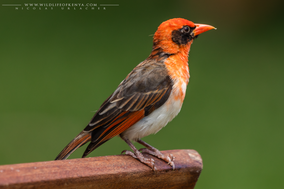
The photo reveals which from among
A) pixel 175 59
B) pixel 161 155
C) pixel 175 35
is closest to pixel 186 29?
pixel 175 35

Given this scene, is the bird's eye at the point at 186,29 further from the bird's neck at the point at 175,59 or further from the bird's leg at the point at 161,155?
the bird's leg at the point at 161,155

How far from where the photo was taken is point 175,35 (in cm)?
273

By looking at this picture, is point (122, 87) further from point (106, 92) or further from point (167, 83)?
point (106, 92)

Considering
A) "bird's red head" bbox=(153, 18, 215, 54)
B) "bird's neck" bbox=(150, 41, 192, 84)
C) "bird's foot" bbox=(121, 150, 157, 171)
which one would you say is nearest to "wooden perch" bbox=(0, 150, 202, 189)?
"bird's foot" bbox=(121, 150, 157, 171)

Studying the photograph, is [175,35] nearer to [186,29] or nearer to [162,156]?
[186,29]

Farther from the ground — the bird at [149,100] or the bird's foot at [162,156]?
the bird at [149,100]

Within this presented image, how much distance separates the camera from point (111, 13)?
7051mm

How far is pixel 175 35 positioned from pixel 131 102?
1.99 ft

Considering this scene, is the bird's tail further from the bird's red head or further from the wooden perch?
the bird's red head

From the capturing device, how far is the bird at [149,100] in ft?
8.06

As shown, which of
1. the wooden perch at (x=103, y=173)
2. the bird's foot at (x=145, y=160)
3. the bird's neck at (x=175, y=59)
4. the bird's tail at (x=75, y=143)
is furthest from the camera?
the bird's neck at (x=175, y=59)

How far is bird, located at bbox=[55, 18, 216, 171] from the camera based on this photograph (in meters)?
2.46

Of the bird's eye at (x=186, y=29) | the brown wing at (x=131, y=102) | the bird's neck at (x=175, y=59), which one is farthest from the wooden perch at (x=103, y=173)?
the bird's eye at (x=186, y=29)

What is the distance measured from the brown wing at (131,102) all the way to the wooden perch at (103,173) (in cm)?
20
